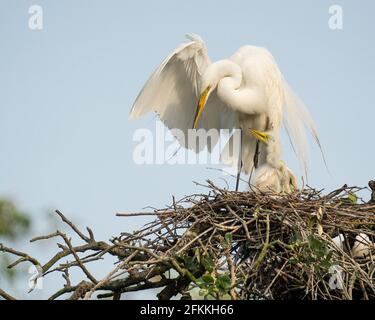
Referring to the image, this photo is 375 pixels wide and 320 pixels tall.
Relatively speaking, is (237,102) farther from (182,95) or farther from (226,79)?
(182,95)

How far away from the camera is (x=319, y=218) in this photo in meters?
3.91

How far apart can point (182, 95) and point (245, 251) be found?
2617mm

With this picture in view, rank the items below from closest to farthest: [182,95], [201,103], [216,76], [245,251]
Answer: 1. [245,251]
2. [216,76]
3. [201,103]
4. [182,95]

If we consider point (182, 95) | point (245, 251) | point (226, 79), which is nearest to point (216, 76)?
point (226, 79)

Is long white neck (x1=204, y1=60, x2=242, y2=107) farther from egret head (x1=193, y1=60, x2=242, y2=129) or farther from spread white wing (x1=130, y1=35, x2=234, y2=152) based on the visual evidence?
spread white wing (x1=130, y1=35, x2=234, y2=152)

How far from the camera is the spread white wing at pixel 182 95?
5.91 m

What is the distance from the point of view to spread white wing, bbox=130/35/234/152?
5910mm

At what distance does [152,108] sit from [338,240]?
2519mm

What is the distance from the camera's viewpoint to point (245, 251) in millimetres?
3854

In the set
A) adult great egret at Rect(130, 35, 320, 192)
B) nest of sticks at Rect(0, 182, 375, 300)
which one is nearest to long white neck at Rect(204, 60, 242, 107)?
adult great egret at Rect(130, 35, 320, 192)

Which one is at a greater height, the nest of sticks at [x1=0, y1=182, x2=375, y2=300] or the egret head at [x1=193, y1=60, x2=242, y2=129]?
the egret head at [x1=193, y1=60, x2=242, y2=129]

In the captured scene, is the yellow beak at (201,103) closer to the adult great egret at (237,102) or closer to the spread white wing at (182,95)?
the adult great egret at (237,102)

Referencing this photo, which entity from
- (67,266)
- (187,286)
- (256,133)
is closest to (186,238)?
(187,286)
